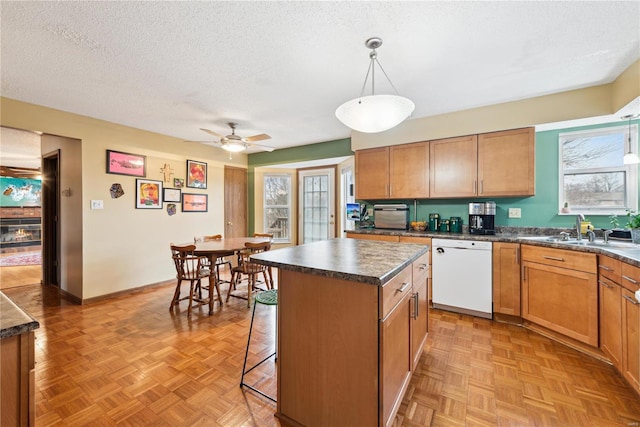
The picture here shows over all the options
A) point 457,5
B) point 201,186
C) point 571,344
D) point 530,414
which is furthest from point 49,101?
point 571,344

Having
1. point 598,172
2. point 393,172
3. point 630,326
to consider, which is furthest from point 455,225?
point 630,326

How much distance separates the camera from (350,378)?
128 cm

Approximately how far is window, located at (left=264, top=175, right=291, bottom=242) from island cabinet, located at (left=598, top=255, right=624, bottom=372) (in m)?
4.57

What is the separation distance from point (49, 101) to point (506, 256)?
513cm

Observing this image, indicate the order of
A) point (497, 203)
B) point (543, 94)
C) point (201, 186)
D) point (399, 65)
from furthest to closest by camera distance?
point (201, 186), point (497, 203), point (543, 94), point (399, 65)

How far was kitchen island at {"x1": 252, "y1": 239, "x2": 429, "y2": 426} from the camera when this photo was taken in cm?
122

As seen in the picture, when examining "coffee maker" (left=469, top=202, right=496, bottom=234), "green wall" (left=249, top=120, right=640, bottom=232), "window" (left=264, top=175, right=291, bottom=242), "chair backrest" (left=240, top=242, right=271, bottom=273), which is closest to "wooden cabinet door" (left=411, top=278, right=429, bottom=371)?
"coffee maker" (left=469, top=202, right=496, bottom=234)

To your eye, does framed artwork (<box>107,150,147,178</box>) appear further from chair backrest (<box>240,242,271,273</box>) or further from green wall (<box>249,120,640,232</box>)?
green wall (<box>249,120,640,232</box>)

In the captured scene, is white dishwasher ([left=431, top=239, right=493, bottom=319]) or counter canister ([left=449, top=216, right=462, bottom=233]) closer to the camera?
white dishwasher ([left=431, top=239, right=493, bottom=319])

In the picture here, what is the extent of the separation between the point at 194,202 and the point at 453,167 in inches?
161

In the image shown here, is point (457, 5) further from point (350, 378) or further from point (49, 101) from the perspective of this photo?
point (49, 101)

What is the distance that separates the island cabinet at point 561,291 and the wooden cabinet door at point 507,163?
0.70m

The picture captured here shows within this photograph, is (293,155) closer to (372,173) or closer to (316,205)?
(316,205)

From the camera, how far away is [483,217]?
3.06 metres
